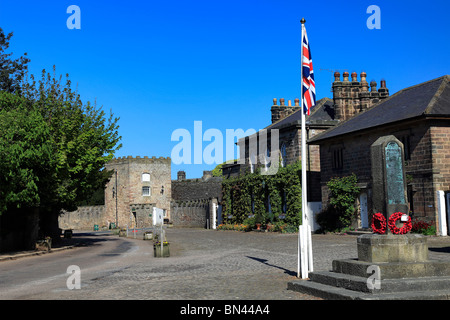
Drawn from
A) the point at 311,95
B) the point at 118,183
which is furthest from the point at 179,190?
the point at 311,95

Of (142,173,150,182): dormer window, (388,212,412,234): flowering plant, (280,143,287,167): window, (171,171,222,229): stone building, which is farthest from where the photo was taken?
(142,173,150,182): dormer window

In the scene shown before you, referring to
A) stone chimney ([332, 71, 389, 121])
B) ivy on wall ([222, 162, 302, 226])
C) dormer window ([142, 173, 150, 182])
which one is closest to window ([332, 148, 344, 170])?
ivy on wall ([222, 162, 302, 226])

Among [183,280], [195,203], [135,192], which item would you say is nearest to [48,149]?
[183,280]

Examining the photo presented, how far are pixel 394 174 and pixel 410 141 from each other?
16.0m

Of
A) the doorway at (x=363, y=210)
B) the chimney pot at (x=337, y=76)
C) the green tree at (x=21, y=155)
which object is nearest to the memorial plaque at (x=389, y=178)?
the green tree at (x=21, y=155)

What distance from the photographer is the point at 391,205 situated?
382 inches

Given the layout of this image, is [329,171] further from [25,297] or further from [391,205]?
[25,297]

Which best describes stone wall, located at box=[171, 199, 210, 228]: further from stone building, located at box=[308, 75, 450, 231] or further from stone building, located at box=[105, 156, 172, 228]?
stone building, located at box=[308, 75, 450, 231]

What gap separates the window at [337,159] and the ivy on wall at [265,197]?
2929 millimetres

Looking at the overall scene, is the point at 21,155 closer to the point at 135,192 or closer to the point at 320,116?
the point at 320,116

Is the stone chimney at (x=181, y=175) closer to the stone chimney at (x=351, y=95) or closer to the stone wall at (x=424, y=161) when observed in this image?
the stone chimney at (x=351, y=95)

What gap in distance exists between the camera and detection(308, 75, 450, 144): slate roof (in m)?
24.1

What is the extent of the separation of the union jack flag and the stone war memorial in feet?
Answer: 8.52

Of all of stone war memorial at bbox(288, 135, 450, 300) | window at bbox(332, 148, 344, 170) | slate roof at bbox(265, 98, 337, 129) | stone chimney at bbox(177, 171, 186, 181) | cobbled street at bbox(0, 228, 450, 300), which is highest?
slate roof at bbox(265, 98, 337, 129)
